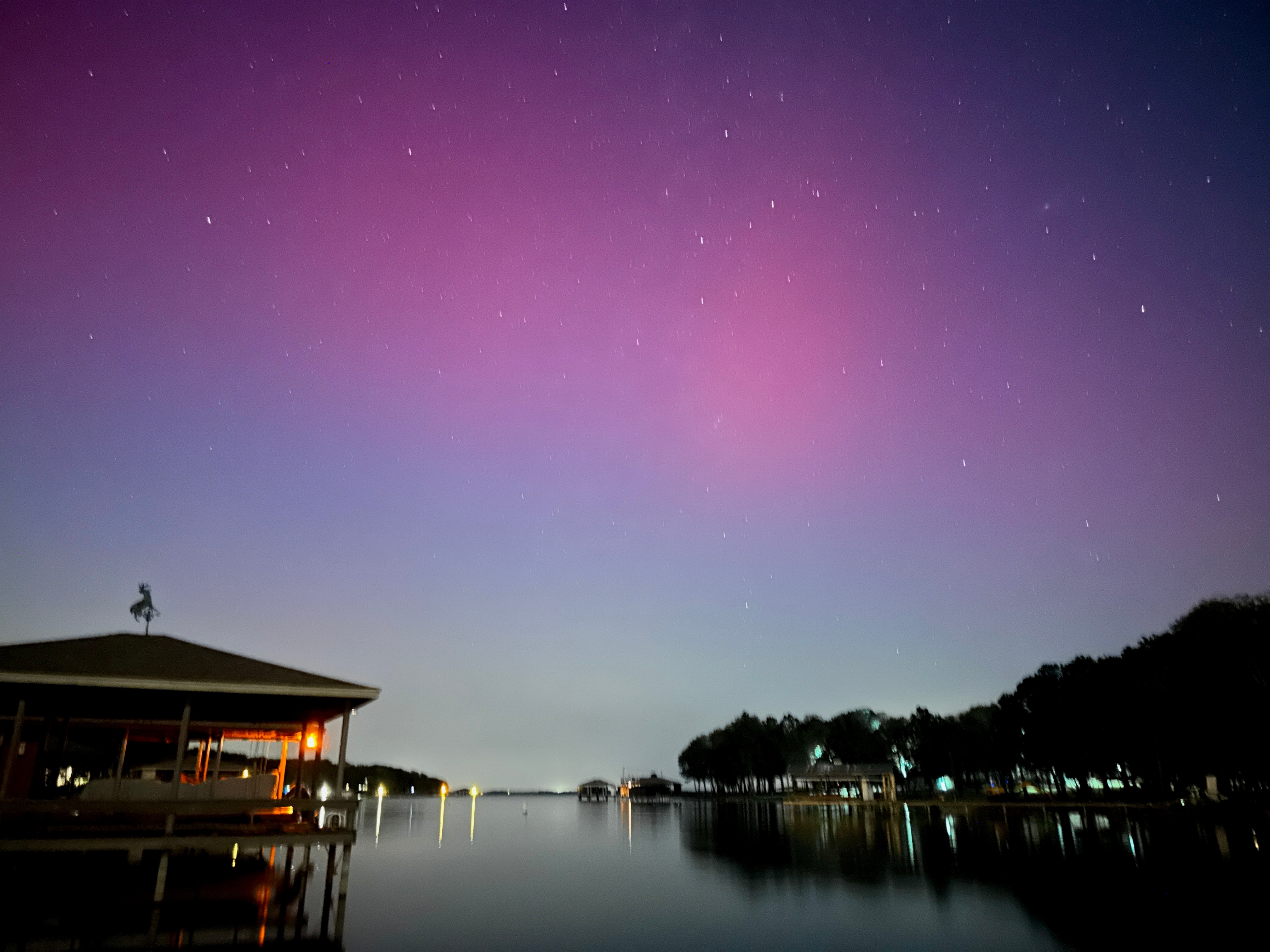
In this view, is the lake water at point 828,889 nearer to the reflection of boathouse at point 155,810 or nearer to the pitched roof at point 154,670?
the reflection of boathouse at point 155,810

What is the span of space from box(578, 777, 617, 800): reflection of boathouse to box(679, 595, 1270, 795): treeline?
61883 mm

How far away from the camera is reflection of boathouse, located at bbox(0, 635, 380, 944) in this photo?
16.3m

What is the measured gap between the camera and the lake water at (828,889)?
1919cm

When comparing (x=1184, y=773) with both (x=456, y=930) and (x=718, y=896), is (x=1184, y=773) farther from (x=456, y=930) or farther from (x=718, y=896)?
(x=456, y=930)

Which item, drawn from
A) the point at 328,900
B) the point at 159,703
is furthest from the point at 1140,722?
the point at 159,703

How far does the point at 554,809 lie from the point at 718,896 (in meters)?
122

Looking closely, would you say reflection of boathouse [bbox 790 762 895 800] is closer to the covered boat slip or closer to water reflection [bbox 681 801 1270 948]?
water reflection [bbox 681 801 1270 948]


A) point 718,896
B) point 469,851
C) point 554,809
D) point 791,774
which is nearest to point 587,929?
point 718,896

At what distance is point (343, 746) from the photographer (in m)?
18.5

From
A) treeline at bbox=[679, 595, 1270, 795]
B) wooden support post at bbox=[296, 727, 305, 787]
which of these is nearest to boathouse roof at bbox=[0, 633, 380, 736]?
wooden support post at bbox=[296, 727, 305, 787]

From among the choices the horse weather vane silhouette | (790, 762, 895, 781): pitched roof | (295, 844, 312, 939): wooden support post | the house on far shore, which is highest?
the horse weather vane silhouette

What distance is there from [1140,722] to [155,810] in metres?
65.0

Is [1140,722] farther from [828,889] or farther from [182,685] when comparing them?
[182,685]

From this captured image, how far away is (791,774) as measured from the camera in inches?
4390
